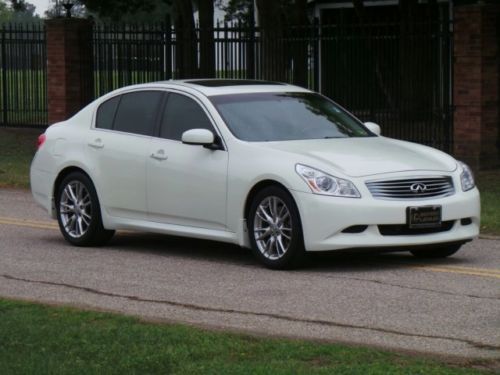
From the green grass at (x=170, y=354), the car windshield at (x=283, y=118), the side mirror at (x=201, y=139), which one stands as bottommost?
the green grass at (x=170, y=354)

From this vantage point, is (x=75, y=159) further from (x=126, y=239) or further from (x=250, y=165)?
(x=250, y=165)

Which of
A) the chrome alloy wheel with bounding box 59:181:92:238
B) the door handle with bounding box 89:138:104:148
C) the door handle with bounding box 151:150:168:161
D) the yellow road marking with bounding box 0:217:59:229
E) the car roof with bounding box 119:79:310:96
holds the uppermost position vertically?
the car roof with bounding box 119:79:310:96

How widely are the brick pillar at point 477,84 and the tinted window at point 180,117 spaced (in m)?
8.98

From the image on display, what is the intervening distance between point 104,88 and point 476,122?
9.32 m

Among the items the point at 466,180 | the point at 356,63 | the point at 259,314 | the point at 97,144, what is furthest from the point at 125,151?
the point at 356,63

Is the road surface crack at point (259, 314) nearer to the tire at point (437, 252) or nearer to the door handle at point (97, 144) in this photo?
the door handle at point (97, 144)

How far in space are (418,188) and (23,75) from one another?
1901cm

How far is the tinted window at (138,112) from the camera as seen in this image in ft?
42.2

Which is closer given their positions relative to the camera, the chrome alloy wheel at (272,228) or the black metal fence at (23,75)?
the chrome alloy wheel at (272,228)

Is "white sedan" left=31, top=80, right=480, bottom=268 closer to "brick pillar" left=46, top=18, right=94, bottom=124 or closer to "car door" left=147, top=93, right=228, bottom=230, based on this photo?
"car door" left=147, top=93, right=228, bottom=230

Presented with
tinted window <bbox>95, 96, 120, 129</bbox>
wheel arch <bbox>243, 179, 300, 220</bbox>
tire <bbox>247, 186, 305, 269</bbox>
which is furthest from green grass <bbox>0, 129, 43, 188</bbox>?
tire <bbox>247, 186, 305, 269</bbox>

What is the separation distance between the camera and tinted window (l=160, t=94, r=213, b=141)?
12359mm

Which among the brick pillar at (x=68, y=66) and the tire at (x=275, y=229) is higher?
the brick pillar at (x=68, y=66)

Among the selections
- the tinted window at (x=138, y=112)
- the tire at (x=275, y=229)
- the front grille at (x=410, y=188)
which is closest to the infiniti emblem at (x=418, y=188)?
the front grille at (x=410, y=188)
